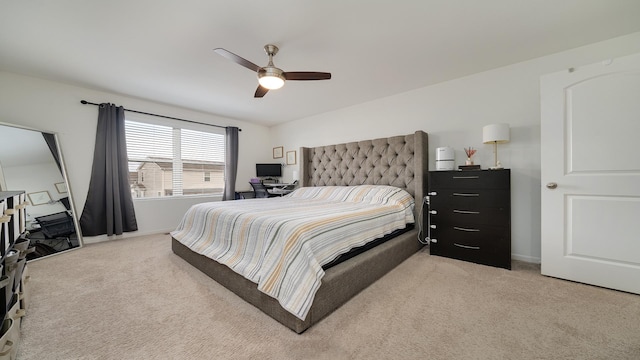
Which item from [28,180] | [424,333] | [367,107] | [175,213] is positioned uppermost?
[367,107]

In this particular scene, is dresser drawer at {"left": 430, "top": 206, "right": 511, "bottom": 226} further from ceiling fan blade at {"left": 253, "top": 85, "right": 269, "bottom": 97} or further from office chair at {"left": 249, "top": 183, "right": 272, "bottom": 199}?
office chair at {"left": 249, "top": 183, "right": 272, "bottom": 199}

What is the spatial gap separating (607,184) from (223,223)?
133 inches

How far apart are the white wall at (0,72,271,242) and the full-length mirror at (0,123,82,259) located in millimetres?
159

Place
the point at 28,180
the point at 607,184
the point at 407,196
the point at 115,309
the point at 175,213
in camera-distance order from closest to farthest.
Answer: the point at 115,309 → the point at 607,184 → the point at 28,180 → the point at 407,196 → the point at 175,213

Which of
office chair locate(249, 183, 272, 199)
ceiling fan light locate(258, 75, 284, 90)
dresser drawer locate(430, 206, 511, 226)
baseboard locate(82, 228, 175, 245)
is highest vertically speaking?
ceiling fan light locate(258, 75, 284, 90)

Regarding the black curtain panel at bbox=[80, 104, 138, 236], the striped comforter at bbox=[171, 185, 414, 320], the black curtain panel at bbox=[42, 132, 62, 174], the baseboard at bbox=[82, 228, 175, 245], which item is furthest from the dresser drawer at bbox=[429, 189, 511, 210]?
the black curtain panel at bbox=[42, 132, 62, 174]

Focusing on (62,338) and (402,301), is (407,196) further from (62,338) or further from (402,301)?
(62,338)

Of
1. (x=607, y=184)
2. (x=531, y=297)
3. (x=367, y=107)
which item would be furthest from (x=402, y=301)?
(x=367, y=107)

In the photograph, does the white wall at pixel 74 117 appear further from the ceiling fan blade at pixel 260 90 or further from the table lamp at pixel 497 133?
the table lamp at pixel 497 133

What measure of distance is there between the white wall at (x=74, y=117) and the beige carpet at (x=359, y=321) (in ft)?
5.71

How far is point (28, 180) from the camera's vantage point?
9.21 feet

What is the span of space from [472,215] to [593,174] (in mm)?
974

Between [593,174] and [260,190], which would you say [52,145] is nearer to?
[260,190]

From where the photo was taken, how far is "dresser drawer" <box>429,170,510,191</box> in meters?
2.35
